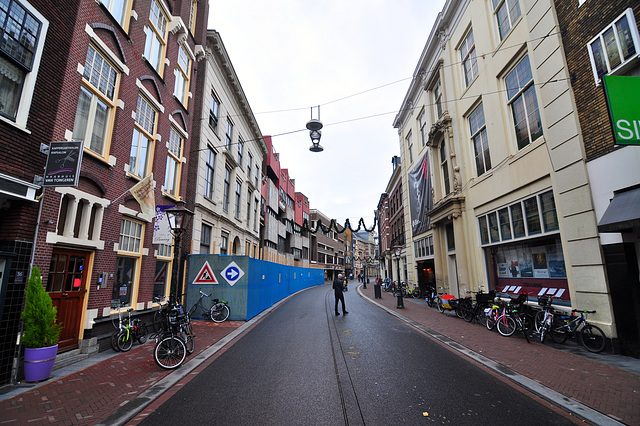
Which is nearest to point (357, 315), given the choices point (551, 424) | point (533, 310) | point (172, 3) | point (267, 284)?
point (267, 284)

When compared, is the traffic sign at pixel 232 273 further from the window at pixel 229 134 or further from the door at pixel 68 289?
the window at pixel 229 134

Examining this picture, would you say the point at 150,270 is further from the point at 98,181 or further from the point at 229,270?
the point at 98,181

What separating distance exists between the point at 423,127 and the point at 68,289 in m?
19.8

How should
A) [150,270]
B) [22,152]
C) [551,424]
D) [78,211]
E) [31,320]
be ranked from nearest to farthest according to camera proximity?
[551,424] → [31,320] → [22,152] → [78,211] → [150,270]

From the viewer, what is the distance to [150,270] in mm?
10062

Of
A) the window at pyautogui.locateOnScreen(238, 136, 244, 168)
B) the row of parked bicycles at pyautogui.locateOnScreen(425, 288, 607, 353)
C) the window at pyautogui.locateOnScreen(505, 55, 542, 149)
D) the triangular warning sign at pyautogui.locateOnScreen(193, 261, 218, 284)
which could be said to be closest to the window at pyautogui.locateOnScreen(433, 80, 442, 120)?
the window at pyautogui.locateOnScreen(505, 55, 542, 149)

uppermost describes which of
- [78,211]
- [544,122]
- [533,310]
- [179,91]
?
[179,91]

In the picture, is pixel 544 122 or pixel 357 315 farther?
pixel 357 315

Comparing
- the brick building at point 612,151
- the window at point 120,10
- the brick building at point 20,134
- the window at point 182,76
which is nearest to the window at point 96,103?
the brick building at point 20,134

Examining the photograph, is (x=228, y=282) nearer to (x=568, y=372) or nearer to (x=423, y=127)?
A: (x=568, y=372)

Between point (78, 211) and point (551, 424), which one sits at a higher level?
point (78, 211)

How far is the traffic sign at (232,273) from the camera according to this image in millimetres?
11969

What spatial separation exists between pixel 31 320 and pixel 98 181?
12.3ft

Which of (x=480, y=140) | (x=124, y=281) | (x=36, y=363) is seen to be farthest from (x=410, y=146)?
(x=36, y=363)
